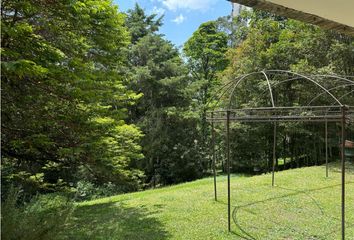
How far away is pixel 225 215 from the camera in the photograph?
4.42 meters

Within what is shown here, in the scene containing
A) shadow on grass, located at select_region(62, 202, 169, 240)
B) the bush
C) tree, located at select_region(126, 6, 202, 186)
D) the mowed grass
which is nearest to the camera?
the bush

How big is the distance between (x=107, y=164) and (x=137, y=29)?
9.87 meters

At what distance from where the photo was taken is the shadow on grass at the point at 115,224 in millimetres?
3570

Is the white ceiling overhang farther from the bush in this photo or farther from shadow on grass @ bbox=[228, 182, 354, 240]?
shadow on grass @ bbox=[228, 182, 354, 240]

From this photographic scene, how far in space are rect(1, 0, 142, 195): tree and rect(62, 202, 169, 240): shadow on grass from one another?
0.64m

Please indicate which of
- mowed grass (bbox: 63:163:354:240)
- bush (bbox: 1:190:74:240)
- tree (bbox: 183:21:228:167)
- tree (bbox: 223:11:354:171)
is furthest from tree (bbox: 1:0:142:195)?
tree (bbox: 183:21:228:167)

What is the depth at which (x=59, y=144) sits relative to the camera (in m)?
4.30

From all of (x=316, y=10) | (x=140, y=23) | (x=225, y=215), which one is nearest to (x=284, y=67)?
(x=140, y=23)

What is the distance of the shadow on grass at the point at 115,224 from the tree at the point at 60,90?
0.64m

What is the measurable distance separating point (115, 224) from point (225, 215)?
5.01 ft

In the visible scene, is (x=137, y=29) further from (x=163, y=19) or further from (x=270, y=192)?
(x=270, y=192)

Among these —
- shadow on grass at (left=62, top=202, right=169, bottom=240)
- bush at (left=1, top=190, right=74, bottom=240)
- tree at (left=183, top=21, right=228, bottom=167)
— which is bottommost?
shadow on grass at (left=62, top=202, right=169, bottom=240)

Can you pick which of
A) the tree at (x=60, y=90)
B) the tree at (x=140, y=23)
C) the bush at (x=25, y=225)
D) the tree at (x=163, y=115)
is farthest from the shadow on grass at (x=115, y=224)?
the tree at (x=140, y=23)

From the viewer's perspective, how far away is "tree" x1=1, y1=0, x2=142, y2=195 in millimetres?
3395
